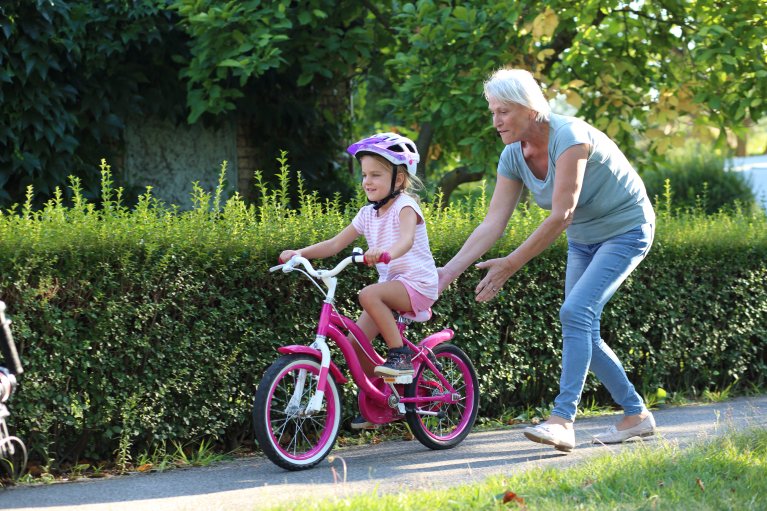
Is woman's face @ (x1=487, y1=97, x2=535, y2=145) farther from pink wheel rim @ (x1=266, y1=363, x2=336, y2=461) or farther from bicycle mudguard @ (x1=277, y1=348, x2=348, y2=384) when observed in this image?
pink wheel rim @ (x1=266, y1=363, x2=336, y2=461)

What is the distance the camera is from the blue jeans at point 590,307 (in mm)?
5477

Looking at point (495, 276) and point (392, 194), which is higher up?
point (392, 194)

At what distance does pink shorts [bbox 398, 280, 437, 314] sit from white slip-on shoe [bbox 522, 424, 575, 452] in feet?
2.82

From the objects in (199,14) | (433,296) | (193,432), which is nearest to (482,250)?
(433,296)

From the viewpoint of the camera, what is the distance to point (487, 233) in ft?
18.8

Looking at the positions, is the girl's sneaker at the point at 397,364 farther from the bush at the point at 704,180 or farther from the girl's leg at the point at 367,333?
the bush at the point at 704,180

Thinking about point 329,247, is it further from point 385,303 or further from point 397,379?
point 397,379

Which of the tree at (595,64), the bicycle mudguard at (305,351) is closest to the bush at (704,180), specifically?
the tree at (595,64)

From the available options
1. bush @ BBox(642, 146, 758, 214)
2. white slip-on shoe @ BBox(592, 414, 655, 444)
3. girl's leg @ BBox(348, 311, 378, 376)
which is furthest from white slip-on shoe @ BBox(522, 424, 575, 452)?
bush @ BBox(642, 146, 758, 214)

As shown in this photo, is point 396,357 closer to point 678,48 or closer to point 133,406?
point 133,406

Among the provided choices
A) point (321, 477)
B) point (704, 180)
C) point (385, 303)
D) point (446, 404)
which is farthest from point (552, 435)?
point (704, 180)

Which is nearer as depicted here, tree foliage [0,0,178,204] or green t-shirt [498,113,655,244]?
green t-shirt [498,113,655,244]

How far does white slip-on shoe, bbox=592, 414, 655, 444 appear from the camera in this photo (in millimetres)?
5949

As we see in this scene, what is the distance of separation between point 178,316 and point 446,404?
166cm
